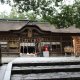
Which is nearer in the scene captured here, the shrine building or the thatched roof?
the shrine building

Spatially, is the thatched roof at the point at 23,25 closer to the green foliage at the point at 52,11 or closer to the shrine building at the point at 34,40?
the shrine building at the point at 34,40

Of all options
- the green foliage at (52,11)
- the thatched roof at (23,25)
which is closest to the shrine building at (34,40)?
the thatched roof at (23,25)

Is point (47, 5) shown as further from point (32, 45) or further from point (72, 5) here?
point (32, 45)

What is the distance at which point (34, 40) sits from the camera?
1228 inches

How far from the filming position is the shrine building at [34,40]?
30.5 meters

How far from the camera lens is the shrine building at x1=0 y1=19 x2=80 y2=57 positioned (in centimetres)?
3050

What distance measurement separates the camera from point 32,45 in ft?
104

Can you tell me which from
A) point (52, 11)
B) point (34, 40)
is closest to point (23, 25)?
point (34, 40)

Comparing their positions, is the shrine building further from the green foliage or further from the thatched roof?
the green foliage

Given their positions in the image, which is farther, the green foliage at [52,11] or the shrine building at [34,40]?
the shrine building at [34,40]

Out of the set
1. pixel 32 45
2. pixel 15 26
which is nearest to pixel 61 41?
pixel 32 45

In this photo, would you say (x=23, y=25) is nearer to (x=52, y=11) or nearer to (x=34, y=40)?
(x=34, y=40)

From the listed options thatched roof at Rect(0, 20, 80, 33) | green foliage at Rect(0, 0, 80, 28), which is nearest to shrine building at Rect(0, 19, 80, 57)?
thatched roof at Rect(0, 20, 80, 33)

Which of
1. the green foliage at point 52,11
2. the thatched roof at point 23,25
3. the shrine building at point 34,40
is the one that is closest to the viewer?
the green foliage at point 52,11
